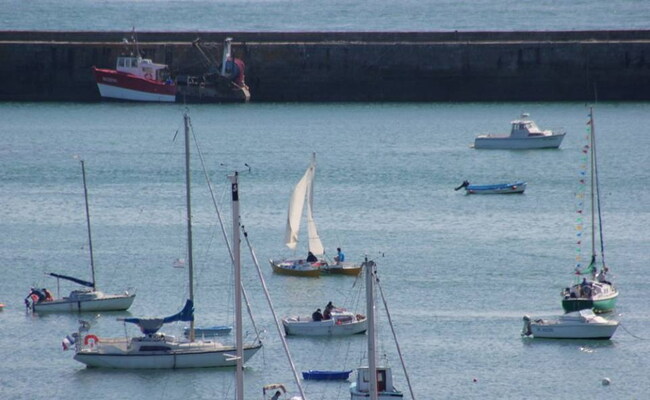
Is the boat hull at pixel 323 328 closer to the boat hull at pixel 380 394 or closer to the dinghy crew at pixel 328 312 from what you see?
the dinghy crew at pixel 328 312

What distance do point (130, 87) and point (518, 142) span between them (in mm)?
19853

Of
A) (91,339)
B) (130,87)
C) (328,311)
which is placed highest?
(130,87)

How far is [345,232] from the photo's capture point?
45.9m

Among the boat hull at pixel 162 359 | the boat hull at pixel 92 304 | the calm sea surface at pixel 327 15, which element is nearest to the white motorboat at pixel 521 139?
the boat hull at pixel 92 304

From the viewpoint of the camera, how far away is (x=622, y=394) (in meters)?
29.5

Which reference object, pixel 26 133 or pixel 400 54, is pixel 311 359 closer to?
pixel 26 133

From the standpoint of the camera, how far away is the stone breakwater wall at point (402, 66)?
74562 mm

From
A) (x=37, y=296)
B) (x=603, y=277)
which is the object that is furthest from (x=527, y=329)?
(x=37, y=296)

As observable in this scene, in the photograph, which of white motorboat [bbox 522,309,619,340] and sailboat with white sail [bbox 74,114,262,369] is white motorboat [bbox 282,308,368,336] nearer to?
sailboat with white sail [bbox 74,114,262,369]

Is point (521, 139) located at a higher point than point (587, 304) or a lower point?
higher

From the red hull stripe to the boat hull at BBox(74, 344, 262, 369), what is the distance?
4492 cm

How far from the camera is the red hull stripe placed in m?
75.3

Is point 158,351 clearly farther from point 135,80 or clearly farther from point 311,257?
point 135,80

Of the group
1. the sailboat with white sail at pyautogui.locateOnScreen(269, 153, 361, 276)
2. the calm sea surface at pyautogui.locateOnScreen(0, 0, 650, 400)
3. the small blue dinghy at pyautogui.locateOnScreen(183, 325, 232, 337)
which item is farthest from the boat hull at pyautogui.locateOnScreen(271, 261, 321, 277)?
the small blue dinghy at pyautogui.locateOnScreen(183, 325, 232, 337)
